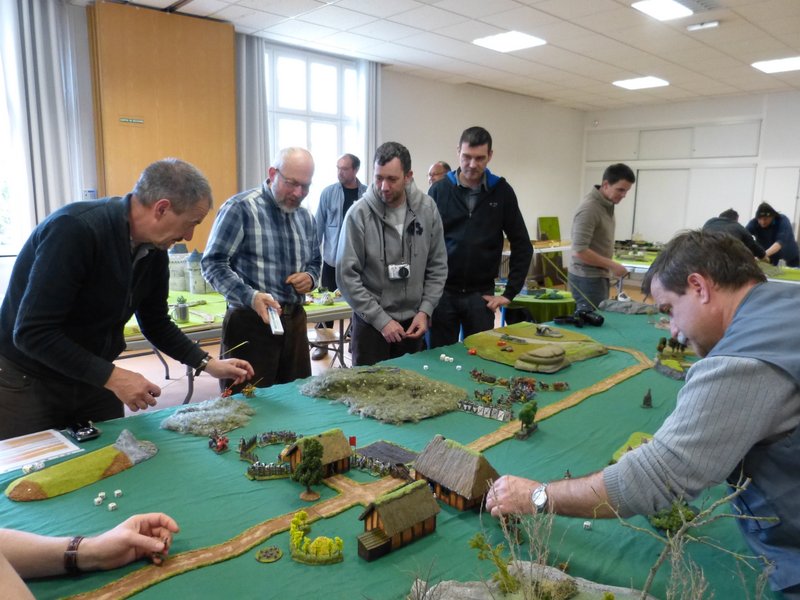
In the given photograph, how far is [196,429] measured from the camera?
1.78 metres

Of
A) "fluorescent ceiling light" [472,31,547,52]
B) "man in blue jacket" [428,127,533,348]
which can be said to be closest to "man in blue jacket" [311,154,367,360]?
"man in blue jacket" [428,127,533,348]

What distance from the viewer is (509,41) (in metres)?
6.55

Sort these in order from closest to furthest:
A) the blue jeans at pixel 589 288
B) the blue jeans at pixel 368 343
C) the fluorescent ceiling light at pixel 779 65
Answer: the blue jeans at pixel 368 343
the blue jeans at pixel 589 288
the fluorescent ceiling light at pixel 779 65

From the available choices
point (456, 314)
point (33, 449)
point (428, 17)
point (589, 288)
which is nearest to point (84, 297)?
point (33, 449)

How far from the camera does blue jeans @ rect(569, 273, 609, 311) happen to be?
4.35 m

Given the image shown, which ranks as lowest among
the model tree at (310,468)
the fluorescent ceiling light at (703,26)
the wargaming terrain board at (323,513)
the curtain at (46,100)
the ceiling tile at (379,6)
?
the wargaming terrain board at (323,513)

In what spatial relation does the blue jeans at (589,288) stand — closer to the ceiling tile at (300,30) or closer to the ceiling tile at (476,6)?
the ceiling tile at (476,6)

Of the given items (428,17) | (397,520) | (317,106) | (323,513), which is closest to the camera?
(397,520)

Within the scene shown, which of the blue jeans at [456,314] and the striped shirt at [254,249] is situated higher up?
the striped shirt at [254,249]

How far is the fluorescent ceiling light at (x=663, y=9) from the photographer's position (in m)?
5.16

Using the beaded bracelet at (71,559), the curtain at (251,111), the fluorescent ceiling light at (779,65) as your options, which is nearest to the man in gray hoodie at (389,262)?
the beaded bracelet at (71,559)

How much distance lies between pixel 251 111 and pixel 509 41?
3083 mm

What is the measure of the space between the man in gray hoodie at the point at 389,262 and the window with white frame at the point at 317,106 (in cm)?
413

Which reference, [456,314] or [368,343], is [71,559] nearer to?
[368,343]
